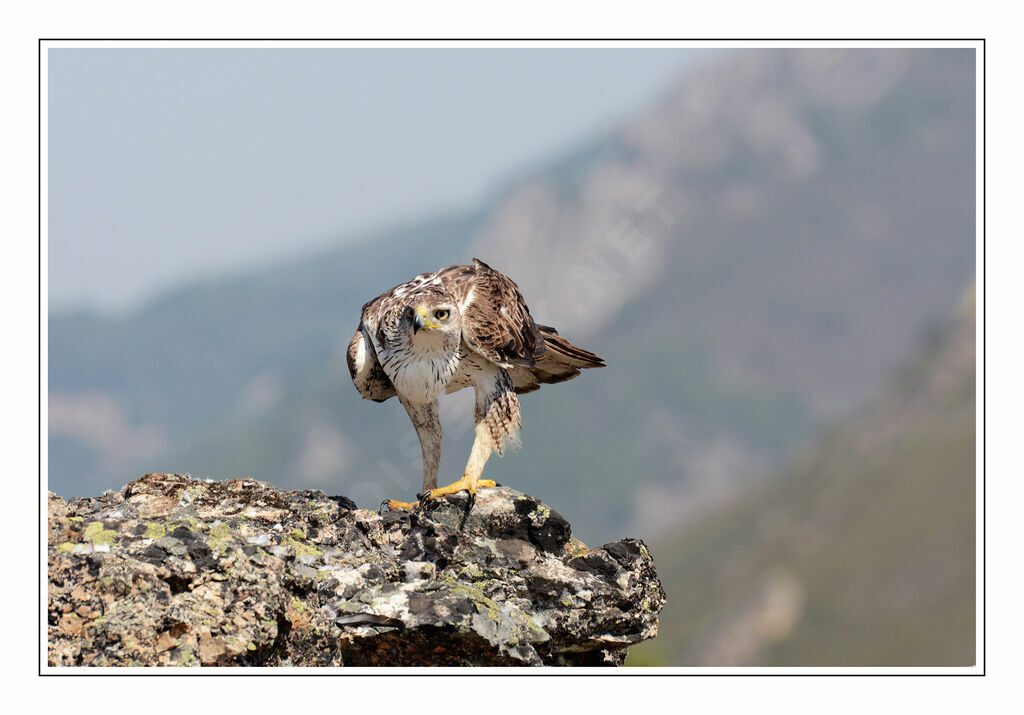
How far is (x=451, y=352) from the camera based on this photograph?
8.57 m

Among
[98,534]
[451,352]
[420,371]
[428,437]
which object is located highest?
[451,352]

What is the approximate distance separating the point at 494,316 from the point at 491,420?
0.96 metres

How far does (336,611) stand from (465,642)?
97 centimetres

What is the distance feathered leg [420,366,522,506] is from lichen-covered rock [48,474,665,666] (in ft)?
1.05

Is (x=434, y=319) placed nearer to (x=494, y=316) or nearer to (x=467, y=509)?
(x=494, y=316)

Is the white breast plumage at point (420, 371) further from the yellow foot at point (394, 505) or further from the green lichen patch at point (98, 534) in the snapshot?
the green lichen patch at point (98, 534)

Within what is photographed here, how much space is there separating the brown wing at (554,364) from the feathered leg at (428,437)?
0.91m

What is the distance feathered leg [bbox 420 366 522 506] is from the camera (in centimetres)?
840

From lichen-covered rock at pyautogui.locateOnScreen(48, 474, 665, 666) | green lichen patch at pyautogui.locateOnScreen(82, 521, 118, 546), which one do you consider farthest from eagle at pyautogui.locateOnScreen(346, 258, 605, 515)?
green lichen patch at pyautogui.locateOnScreen(82, 521, 118, 546)

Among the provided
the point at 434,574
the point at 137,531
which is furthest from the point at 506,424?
the point at 137,531

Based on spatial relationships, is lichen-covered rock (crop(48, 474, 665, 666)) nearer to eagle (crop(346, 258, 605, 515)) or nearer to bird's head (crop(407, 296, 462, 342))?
eagle (crop(346, 258, 605, 515))

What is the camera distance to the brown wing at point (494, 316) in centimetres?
859

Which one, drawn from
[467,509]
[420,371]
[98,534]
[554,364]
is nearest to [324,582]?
[467,509]
